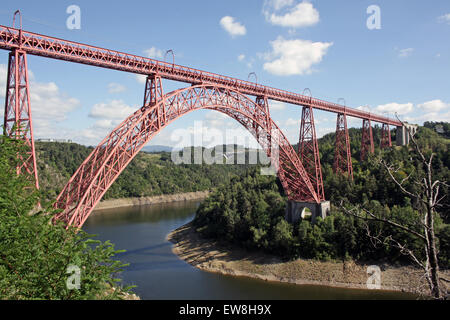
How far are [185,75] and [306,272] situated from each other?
1572cm

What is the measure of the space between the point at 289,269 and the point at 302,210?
510 centimetres

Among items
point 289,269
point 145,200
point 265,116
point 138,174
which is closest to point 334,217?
point 289,269

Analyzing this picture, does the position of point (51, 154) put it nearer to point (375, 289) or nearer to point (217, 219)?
point (217, 219)

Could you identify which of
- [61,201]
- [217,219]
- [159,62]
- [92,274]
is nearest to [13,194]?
[92,274]

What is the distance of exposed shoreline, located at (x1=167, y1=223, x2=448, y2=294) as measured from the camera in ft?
69.6

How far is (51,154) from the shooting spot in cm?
7269

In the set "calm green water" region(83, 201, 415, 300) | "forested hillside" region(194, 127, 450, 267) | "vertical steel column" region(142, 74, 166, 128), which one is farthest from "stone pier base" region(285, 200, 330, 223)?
"vertical steel column" region(142, 74, 166, 128)

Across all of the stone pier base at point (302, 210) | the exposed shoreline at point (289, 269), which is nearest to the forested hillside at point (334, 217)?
the stone pier base at point (302, 210)

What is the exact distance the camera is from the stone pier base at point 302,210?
2505cm

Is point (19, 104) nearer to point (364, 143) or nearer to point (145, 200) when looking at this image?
point (364, 143)

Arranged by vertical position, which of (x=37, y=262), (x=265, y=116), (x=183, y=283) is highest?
(x=265, y=116)

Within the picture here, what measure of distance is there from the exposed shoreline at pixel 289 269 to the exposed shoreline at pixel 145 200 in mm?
34598

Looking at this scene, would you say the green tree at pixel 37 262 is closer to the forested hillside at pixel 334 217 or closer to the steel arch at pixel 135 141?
the steel arch at pixel 135 141

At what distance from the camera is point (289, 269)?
23641mm
